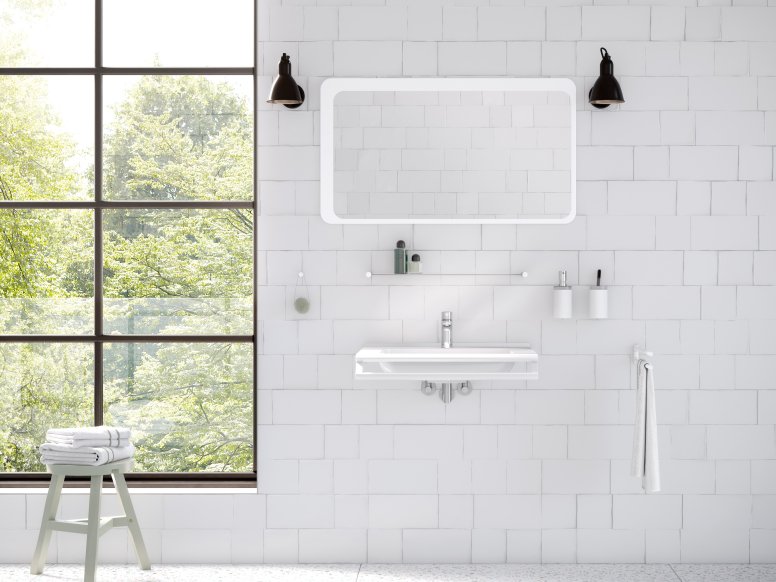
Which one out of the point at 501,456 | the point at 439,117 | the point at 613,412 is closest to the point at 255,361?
the point at 501,456

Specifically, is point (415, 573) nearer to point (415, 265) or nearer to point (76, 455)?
point (415, 265)

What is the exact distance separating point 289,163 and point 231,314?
81 cm

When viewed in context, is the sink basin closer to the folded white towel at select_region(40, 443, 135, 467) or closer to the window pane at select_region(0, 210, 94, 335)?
the folded white towel at select_region(40, 443, 135, 467)

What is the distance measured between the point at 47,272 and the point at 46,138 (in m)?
0.68

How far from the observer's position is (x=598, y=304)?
3.05m

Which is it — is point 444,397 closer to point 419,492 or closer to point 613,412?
point 419,492

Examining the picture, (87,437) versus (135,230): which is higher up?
(135,230)

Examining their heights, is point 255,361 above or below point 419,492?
above

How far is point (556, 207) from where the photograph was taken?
3.14 meters

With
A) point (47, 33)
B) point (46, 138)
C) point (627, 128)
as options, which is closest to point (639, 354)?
point (627, 128)

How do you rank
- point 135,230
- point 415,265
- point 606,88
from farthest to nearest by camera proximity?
point 135,230 < point 415,265 < point 606,88

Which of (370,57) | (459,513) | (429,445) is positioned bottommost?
(459,513)

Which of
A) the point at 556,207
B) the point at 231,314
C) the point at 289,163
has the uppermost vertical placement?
the point at 289,163

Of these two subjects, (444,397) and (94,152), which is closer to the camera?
(444,397)
